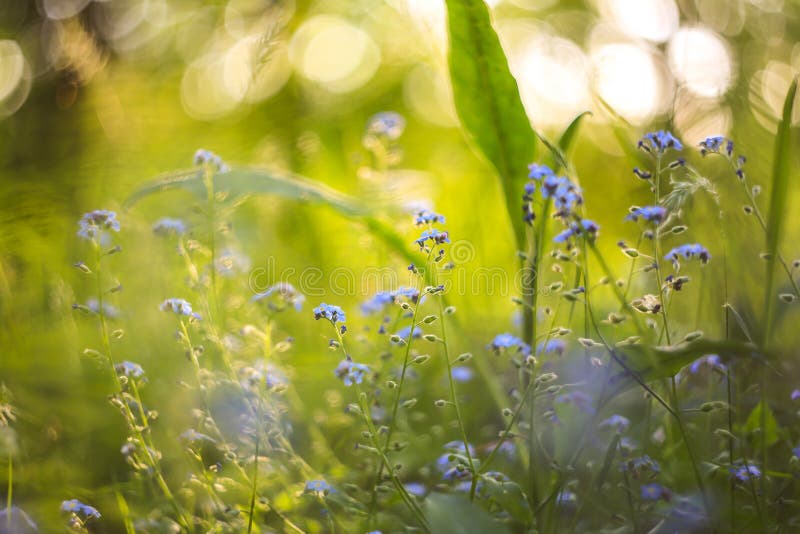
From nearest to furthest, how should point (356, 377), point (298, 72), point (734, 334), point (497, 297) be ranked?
point (356, 377), point (734, 334), point (497, 297), point (298, 72)

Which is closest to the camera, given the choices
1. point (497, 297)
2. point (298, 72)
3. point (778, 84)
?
point (778, 84)

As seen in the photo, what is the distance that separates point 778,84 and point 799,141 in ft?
2.88

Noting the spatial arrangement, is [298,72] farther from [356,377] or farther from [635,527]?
[635,527]

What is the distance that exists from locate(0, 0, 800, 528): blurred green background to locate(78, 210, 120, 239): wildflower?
0.33m

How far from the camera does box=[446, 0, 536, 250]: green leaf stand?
54.9 inches

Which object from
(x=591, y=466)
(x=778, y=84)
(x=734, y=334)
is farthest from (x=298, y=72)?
(x=591, y=466)

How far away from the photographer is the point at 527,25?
14.3 ft

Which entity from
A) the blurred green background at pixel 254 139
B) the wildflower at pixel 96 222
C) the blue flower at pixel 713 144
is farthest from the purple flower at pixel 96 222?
the blue flower at pixel 713 144

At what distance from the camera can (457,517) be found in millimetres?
1050

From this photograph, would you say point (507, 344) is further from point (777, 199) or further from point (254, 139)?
point (254, 139)

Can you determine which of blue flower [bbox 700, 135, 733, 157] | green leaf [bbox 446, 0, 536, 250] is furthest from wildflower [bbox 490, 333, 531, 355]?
blue flower [bbox 700, 135, 733, 157]

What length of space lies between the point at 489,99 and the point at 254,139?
1420mm

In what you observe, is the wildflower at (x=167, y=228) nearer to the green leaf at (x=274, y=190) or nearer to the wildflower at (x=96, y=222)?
the green leaf at (x=274, y=190)

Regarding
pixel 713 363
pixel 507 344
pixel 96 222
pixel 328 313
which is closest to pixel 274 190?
pixel 96 222
